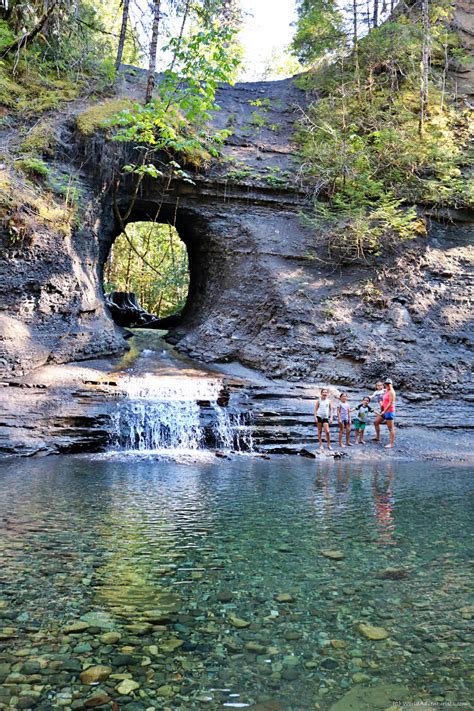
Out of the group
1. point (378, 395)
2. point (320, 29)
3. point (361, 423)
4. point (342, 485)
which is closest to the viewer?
point (342, 485)

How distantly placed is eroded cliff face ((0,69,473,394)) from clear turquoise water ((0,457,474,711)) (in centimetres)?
913

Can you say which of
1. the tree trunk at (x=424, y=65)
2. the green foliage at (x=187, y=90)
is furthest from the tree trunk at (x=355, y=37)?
the green foliage at (x=187, y=90)

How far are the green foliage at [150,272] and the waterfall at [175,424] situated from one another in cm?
1921

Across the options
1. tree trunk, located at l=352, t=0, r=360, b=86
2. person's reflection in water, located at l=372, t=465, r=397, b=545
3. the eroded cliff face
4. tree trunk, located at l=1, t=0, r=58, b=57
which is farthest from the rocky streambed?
tree trunk, located at l=352, t=0, r=360, b=86

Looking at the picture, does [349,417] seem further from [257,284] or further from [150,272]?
[150,272]

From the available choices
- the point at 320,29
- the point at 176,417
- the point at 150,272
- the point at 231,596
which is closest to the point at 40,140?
the point at 176,417

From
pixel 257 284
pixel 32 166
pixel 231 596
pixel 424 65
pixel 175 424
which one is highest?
pixel 424 65

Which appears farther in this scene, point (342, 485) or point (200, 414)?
point (200, 414)

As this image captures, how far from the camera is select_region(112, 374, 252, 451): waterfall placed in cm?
1131

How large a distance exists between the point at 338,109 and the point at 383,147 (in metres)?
2.86

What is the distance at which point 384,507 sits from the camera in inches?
224

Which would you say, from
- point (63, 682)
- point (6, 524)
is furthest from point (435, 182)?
→ point (63, 682)

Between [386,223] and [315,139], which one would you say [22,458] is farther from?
[315,139]

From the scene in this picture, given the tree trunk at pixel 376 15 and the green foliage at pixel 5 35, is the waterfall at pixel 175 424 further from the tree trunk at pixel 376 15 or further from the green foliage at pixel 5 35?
the tree trunk at pixel 376 15
